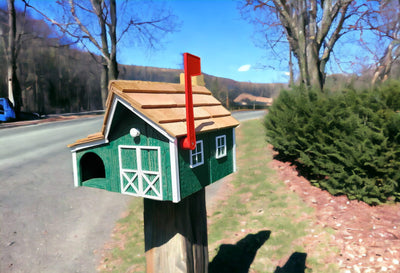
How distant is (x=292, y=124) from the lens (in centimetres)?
764

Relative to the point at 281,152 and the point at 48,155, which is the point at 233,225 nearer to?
the point at 281,152

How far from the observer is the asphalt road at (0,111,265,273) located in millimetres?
4344

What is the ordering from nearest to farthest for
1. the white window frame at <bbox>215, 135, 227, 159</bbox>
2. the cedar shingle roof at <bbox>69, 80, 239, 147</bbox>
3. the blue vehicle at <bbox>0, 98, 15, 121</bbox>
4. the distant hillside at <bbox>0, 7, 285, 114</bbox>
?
the cedar shingle roof at <bbox>69, 80, 239, 147</bbox>
the white window frame at <bbox>215, 135, 227, 159</bbox>
the blue vehicle at <bbox>0, 98, 15, 121</bbox>
the distant hillside at <bbox>0, 7, 285, 114</bbox>

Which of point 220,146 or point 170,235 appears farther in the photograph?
point 220,146

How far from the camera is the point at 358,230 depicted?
16.4ft

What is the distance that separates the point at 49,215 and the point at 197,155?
453 centimetres

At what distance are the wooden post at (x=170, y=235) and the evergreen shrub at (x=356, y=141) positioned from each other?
471cm

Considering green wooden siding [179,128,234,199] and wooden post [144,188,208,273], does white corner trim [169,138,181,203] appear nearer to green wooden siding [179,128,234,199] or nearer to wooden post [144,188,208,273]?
green wooden siding [179,128,234,199]

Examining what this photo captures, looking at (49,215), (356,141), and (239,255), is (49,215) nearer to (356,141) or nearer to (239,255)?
(239,255)

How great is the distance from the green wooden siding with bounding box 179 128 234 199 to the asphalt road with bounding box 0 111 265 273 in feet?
10.5

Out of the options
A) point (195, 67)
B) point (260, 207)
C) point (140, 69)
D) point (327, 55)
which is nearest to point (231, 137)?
point (195, 67)

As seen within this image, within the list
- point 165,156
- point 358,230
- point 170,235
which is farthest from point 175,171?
point 358,230

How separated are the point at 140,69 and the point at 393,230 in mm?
54401

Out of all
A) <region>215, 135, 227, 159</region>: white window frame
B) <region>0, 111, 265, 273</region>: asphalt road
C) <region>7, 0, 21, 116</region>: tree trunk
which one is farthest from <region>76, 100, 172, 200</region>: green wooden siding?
<region>7, 0, 21, 116</region>: tree trunk
